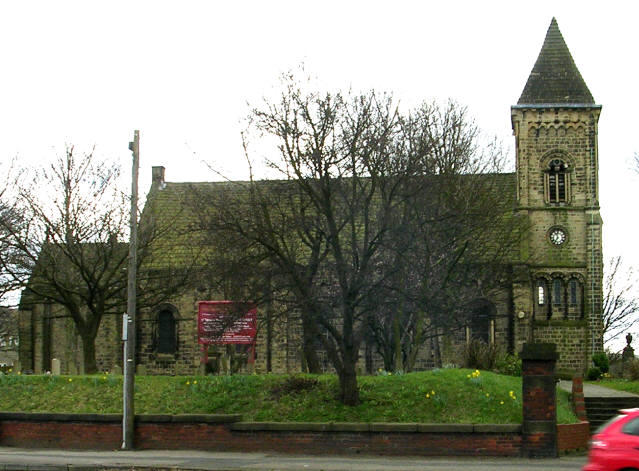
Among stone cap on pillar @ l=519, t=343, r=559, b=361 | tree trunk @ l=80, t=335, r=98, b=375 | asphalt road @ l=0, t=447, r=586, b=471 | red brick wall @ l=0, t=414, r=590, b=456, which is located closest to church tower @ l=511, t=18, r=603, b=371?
tree trunk @ l=80, t=335, r=98, b=375

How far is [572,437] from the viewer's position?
19.3 m

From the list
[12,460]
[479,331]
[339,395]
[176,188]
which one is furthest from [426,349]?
[12,460]

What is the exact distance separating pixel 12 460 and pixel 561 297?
92.9 feet

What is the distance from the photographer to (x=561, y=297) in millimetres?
40312

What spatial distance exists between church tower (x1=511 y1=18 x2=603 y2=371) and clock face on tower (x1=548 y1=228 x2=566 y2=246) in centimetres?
5

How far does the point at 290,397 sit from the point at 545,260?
22.5 metres

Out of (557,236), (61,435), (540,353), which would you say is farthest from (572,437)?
(557,236)

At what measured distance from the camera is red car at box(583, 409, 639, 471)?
12016 millimetres

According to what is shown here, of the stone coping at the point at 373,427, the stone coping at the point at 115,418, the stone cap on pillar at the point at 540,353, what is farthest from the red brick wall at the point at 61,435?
the stone cap on pillar at the point at 540,353

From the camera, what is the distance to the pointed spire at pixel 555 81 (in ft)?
135

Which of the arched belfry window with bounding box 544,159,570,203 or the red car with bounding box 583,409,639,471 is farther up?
the arched belfry window with bounding box 544,159,570,203

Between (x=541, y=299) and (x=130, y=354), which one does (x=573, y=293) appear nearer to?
(x=541, y=299)

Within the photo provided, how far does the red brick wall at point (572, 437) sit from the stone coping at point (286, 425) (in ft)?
3.40

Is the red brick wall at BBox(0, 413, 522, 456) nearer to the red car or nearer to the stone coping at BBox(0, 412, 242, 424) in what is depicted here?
the stone coping at BBox(0, 412, 242, 424)
